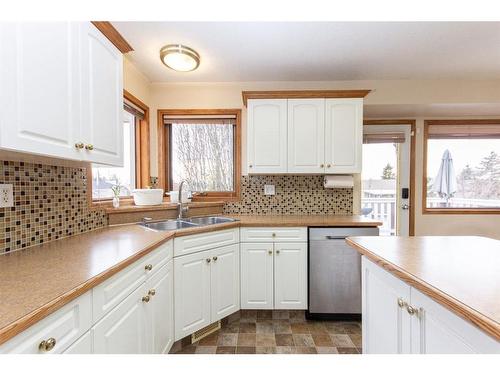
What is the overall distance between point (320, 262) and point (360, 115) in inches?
58.3

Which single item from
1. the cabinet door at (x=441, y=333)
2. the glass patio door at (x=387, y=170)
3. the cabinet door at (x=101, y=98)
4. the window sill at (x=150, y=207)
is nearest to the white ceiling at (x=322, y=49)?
the cabinet door at (x=101, y=98)

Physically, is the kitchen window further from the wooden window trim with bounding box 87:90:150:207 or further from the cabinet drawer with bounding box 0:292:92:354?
the cabinet drawer with bounding box 0:292:92:354

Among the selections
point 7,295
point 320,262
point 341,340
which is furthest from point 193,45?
point 341,340

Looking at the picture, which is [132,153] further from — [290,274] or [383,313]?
[383,313]

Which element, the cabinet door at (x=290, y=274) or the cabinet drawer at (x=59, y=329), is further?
the cabinet door at (x=290, y=274)

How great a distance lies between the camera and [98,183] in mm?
2010

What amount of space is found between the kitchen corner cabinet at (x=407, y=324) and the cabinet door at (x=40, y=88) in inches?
58.3

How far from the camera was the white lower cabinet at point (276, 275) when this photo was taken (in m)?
2.17

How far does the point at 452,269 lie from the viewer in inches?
33.2

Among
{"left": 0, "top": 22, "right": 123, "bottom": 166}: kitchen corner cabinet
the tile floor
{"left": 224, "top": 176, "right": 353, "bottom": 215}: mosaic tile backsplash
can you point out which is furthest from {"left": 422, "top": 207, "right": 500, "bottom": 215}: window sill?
{"left": 0, "top": 22, "right": 123, "bottom": 166}: kitchen corner cabinet

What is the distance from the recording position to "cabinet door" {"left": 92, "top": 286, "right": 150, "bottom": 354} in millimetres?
918

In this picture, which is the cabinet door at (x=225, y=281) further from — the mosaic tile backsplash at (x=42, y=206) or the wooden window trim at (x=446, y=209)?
the wooden window trim at (x=446, y=209)

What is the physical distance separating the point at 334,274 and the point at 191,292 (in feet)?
4.05

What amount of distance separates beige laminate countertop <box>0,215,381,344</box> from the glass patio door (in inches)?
97.6
